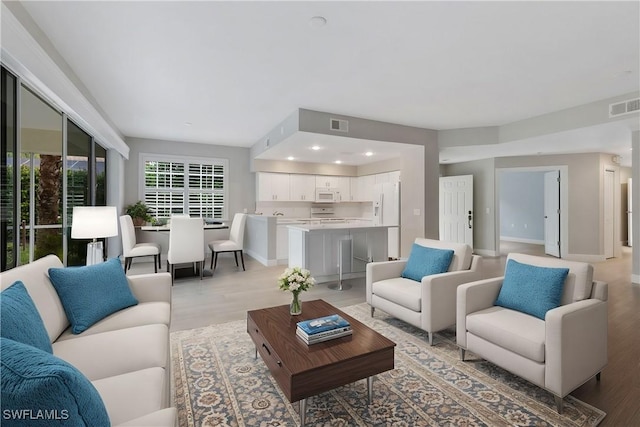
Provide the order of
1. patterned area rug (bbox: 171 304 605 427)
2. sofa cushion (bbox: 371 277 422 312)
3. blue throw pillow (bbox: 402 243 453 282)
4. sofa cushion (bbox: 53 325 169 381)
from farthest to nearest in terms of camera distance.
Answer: blue throw pillow (bbox: 402 243 453 282) < sofa cushion (bbox: 371 277 422 312) < patterned area rug (bbox: 171 304 605 427) < sofa cushion (bbox: 53 325 169 381)

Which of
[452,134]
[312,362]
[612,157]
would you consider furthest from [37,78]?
[612,157]

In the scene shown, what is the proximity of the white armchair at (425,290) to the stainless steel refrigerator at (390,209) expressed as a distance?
2.83 metres

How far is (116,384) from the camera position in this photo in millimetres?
1326

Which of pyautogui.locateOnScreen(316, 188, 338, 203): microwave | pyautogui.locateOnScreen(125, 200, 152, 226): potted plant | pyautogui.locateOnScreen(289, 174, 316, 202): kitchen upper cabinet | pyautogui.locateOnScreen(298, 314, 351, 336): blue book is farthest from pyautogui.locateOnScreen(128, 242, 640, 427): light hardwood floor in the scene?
pyautogui.locateOnScreen(316, 188, 338, 203): microwave

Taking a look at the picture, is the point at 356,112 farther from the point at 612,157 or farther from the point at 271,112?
the point at 612,157

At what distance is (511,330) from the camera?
6.61 ft

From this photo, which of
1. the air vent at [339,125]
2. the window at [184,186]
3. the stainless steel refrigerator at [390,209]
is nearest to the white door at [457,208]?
the stainless steel refrigerator at [390,209]

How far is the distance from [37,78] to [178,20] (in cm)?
123

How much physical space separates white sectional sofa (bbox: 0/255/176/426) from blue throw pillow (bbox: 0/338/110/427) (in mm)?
354

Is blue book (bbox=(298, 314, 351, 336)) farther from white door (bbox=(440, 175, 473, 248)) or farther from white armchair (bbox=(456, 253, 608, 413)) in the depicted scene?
white door (bbox=(440, 175, 473, 248))

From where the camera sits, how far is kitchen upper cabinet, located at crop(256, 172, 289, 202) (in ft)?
23.4

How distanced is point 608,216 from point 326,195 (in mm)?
6357

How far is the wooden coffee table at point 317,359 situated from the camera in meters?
1.62

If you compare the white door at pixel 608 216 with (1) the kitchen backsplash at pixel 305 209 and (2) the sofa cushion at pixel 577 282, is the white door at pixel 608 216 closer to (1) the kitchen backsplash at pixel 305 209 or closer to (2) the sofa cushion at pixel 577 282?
(1) the kitchen backsplash at pixel 305 209
